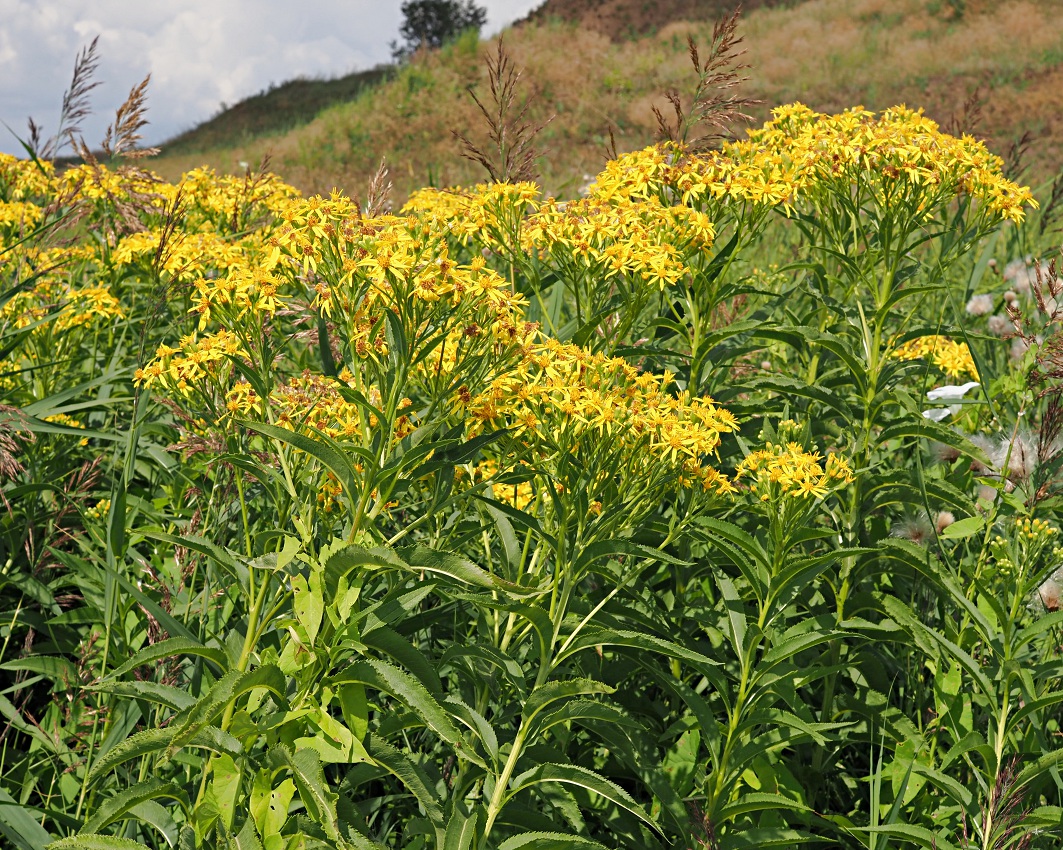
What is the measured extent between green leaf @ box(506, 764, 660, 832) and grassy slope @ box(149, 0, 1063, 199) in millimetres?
16861

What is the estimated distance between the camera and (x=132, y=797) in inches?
64.1

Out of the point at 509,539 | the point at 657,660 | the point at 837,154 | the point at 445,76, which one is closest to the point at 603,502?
the point at 509,539

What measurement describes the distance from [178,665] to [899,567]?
2.01m

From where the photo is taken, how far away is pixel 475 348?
189cm

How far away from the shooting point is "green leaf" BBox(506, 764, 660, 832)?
5.41 ft

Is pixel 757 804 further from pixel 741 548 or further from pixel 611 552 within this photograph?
pixel 611 552

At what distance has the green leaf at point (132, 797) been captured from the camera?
162 cm

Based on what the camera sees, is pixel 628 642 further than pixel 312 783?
Yes

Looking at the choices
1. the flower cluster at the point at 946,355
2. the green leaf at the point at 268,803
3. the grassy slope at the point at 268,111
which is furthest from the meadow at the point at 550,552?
the grassy slope at the point at 268,111

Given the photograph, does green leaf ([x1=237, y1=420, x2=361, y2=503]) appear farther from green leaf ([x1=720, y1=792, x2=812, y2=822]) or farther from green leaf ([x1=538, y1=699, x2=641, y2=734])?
green leaf ([x1=720, y1=792, x2=812, y2=822])

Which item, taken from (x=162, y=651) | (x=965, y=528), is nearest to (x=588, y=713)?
(x=162, y=651)

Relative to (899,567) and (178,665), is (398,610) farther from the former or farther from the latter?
(899,567)

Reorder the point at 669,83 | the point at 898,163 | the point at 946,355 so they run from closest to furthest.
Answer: the point at 898,163, the point at 946,355, the point at 669,83

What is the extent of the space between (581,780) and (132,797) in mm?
825
